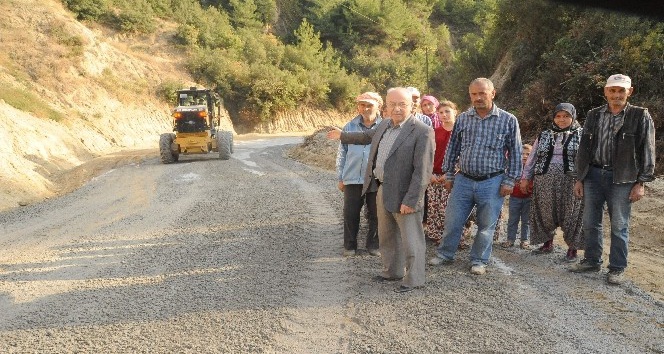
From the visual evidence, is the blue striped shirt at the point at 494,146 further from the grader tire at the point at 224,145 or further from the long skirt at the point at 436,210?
the grader tire at the point at 224,145

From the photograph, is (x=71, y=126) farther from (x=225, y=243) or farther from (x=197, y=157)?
(x=225, y=243)

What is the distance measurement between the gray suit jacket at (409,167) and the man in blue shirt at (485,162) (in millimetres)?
666

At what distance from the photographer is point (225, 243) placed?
7.07m

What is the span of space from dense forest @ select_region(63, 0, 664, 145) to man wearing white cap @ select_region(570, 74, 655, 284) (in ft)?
4.43

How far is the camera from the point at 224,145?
1972 centimetres

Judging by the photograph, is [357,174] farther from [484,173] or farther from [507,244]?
[507,244]

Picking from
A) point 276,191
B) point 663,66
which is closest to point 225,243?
point 276,191

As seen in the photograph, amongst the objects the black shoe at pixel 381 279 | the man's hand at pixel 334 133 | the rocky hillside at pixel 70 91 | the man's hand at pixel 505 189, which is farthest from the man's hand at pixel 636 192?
the rocky hillside at pixel 70 91

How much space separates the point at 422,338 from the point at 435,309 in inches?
23.0

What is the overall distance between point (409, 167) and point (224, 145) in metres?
15.3

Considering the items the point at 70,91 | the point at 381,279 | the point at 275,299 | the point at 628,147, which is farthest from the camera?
the point at 70,91

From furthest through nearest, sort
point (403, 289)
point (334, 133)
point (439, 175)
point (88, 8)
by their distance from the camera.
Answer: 1. point (88, 8)
2. point (439, 175)
3. point (334, 133)
4. point (403, 289)

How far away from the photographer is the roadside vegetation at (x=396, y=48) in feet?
43.4

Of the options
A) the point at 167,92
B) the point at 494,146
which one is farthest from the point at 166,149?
the point at 167,92
